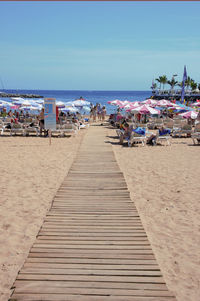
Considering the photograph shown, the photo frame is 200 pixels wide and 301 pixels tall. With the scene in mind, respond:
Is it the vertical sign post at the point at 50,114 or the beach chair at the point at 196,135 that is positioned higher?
the vertical sign post at the point at 50,114

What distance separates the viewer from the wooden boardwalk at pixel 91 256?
10.8ft

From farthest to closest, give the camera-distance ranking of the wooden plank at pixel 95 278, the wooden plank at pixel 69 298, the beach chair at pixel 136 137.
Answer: the beach chair at pixel 136 137, the wooden plank at pixel 95 278, the wooden plank at pixel 69 298

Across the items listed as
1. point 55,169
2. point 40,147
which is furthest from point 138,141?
point 55,169

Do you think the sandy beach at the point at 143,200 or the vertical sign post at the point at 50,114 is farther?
the vertical sign post at the point at 50,114

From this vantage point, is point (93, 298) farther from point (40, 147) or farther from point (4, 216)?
point (40, 147)

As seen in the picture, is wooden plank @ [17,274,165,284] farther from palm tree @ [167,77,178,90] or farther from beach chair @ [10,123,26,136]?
palm tree @ [167,77,178,90]

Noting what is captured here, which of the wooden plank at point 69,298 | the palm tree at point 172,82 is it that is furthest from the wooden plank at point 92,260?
the palm tree at point 172,82

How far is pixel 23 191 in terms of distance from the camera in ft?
22.7

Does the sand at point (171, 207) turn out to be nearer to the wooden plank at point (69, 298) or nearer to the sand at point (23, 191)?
the wooden plank at point (69, 298)

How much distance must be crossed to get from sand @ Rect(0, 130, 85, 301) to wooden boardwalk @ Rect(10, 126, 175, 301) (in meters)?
0.21

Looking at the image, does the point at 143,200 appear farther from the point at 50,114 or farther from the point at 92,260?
the point at 50,114

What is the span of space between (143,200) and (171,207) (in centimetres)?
59

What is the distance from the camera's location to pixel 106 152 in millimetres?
11664

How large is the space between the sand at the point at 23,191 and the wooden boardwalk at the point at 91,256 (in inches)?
8.1
